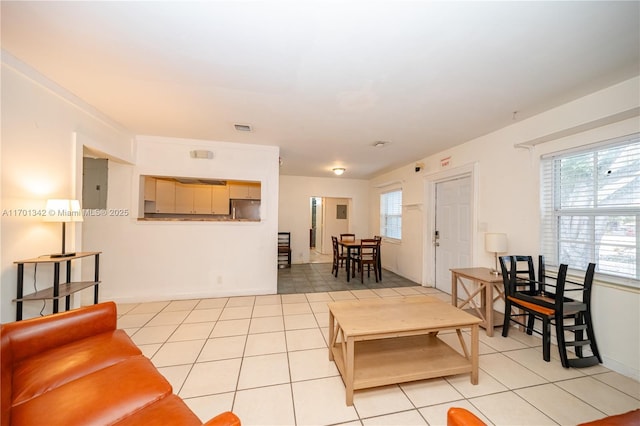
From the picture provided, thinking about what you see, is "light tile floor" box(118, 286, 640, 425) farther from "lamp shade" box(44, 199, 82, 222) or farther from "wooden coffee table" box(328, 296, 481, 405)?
"lamp shade" box(44, 199, 82, 222)

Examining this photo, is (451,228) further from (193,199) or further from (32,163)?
(193,199)

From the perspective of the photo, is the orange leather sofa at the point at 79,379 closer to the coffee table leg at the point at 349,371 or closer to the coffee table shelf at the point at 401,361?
the coffee table leg at the point at 349,371

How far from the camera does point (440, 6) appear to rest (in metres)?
1.32

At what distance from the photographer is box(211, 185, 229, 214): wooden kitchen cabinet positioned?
19.6ft

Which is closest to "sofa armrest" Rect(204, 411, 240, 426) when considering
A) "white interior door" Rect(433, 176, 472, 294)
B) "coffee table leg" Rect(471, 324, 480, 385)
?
"coffee table leg" Rect(471, 324, 480, 385)

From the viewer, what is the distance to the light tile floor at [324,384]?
5.17 ft

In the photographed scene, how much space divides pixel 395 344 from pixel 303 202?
4919 millimetres

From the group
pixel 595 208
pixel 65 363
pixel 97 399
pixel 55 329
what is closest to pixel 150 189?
pixel 55 329

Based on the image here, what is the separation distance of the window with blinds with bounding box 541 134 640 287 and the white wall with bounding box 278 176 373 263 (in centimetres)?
466

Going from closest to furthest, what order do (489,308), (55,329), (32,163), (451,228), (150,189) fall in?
1. (55,329)
2. (32,163)
3. (489,308)
4. (451,228)
5. (150,189)

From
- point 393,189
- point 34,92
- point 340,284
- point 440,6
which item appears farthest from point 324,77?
point 393,189

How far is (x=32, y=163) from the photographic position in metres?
1.99

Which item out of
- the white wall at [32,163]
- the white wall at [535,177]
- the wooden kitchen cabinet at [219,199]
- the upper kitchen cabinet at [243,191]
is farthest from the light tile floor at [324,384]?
the upper kitchen cabinet at [243,191]

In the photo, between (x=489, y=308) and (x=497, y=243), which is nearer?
(x=489, y=308)
